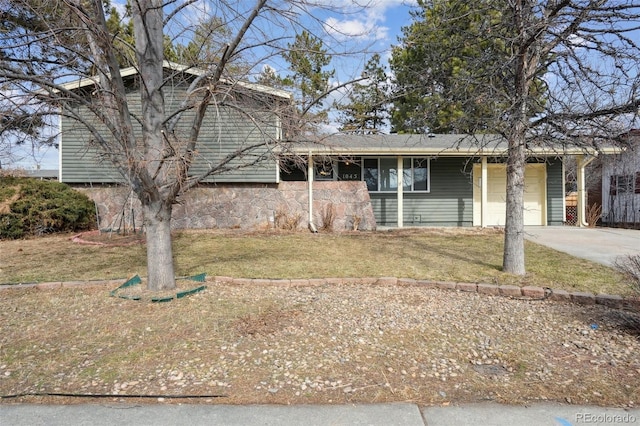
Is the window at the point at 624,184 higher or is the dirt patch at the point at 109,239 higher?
the window at the point at 624,184

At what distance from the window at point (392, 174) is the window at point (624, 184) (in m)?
8.31

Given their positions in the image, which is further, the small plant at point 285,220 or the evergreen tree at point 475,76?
the small plant at point 285,220

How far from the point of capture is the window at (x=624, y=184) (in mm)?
16119

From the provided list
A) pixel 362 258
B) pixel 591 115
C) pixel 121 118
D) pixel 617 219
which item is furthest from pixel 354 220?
pixel 617 219

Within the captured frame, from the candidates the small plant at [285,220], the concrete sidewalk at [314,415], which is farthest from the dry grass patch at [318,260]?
the concrete sidewalk at [314,415]

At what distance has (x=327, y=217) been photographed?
12.6m

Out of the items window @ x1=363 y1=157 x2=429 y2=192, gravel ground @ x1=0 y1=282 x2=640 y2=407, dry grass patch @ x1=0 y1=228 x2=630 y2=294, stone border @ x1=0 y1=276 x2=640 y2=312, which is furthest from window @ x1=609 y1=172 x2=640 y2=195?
gravel ground @ x1=0 y1=282 x2=640 y2=407

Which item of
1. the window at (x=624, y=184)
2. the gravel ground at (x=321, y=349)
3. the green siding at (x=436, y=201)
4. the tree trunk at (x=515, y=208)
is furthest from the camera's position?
the window at (x=624, y=184)

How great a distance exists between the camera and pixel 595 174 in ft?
60.1

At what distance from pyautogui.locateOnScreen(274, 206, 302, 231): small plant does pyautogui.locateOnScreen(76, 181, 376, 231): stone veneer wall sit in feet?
0.15

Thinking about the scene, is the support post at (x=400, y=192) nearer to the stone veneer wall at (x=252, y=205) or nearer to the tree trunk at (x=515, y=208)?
the stone veneer wall at (x=252, y=205)

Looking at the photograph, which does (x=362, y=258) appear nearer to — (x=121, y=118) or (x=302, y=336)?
(x=302, y=336)

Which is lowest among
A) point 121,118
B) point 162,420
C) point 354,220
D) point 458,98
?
point 162,420

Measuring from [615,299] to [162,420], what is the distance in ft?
17.6
